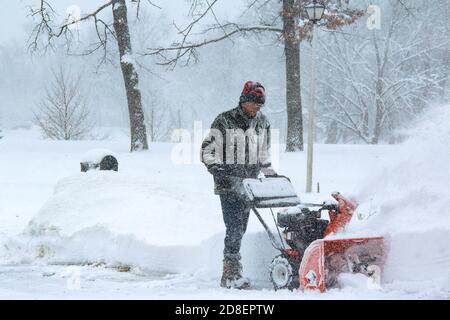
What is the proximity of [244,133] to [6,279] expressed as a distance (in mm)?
2906

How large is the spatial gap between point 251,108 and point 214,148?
487 millimetres

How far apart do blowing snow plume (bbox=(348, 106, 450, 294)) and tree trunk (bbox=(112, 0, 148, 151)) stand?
12439 millimetres

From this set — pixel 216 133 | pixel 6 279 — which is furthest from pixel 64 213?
pixel 216 133

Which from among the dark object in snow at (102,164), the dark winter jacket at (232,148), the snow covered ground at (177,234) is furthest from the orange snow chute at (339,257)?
the dark object in snow at (102,164)

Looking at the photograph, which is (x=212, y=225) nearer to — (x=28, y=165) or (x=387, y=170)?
(x=387, y=170)

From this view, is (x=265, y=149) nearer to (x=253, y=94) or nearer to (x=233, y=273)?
(x=253, y=94)

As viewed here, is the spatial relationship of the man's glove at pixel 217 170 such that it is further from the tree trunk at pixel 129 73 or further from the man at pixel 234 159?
the tree trunk at pixel 129 73

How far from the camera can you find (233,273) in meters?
5.55

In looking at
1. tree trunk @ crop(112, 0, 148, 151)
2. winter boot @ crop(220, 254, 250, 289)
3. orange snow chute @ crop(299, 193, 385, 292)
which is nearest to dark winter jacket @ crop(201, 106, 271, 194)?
winter boot @ crop(220, 254, 250, 289)

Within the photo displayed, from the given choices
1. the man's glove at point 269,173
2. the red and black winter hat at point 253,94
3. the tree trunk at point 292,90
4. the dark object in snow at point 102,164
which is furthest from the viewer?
the tree trunk at point 292,90

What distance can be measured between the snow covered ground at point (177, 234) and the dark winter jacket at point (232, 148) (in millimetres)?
968

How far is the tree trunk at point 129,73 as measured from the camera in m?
17.4
